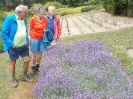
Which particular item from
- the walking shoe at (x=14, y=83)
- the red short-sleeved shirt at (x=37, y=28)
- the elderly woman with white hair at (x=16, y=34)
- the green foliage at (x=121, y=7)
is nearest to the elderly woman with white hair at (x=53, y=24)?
the red short-sleeved shirt at (x=37, y=28)

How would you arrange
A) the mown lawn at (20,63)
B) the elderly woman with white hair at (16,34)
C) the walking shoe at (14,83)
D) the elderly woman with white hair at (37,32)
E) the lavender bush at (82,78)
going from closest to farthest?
the lavender bush at (82,78), the elderly woman with white hair at (16,34), the mown lawn at (20,63), the walking shoe at (14,83), the elderly woman with white hair at (37,32)

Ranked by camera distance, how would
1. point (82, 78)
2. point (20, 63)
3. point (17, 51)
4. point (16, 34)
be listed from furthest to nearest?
point (20, 63) < point (17, 51) < point (16, 34) < point (82, 78)

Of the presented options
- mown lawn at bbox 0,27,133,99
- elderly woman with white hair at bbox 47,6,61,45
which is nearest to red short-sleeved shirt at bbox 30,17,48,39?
elderly woman with white hair at bbox 47,6,61,45

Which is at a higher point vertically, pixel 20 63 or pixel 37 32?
pixel 37 32

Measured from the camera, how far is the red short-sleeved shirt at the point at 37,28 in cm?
743

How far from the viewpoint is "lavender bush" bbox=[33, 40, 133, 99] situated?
4.86 metres

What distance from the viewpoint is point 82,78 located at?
18.2ft

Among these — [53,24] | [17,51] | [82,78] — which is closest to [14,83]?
[17,51]

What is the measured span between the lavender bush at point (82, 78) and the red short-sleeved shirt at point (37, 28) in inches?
23.9

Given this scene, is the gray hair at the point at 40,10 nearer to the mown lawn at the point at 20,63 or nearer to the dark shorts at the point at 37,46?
the dark shorts at the point at 37,46

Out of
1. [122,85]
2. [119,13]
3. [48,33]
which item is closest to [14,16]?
[48,33]

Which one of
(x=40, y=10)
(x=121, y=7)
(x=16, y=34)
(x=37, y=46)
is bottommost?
(x=121, y=7)

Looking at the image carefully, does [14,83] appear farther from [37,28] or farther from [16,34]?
[37,28]

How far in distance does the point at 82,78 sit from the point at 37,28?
94.1 inches
